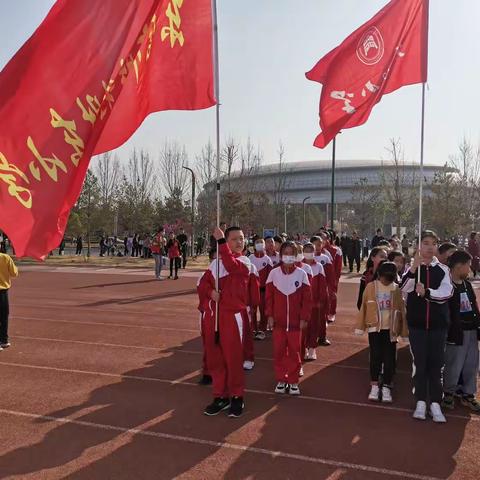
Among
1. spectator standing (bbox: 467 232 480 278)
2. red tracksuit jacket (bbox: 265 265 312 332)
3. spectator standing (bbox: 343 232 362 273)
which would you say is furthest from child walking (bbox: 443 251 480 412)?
spectator standing (bbox: 343 232 362 273)

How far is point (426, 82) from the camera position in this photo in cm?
611

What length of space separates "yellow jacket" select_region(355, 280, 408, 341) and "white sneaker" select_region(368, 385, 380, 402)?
2.10 ft

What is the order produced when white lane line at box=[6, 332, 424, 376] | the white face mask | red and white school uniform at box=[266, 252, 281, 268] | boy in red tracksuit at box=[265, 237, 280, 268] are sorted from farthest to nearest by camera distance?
1. boy in red tracksuit at box=[265, 237, 280, 268]
2. red and white school uniform at box=[266, 252, 281, 268]
3. white lane line at box=[6, 332, 424, 376]
4. the white face mask

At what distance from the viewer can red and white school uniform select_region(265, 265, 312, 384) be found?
5930 millimetres

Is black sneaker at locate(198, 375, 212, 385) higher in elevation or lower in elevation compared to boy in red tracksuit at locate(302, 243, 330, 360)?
lower

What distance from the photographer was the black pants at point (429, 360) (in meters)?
5.31

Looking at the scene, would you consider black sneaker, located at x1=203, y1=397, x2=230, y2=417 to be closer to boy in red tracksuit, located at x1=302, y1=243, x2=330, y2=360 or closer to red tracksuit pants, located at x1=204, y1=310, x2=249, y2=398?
Result: red tracksuit pants, located at x1=204, y1=310, x2=249, y2=398

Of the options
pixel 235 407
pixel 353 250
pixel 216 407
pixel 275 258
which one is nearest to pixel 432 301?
pixel 235 407

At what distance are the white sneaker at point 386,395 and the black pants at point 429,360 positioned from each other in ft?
1.61

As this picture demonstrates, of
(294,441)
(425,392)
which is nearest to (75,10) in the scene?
(294,441)

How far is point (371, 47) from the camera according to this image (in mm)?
7102

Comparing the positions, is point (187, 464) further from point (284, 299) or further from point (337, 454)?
point (284, 299)

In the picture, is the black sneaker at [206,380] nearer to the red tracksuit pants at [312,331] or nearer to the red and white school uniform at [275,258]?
the red tracksuit pants at [312,331]

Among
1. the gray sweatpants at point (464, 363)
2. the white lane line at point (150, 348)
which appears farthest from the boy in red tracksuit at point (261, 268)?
the gray sweatpants at point (464, 363)
